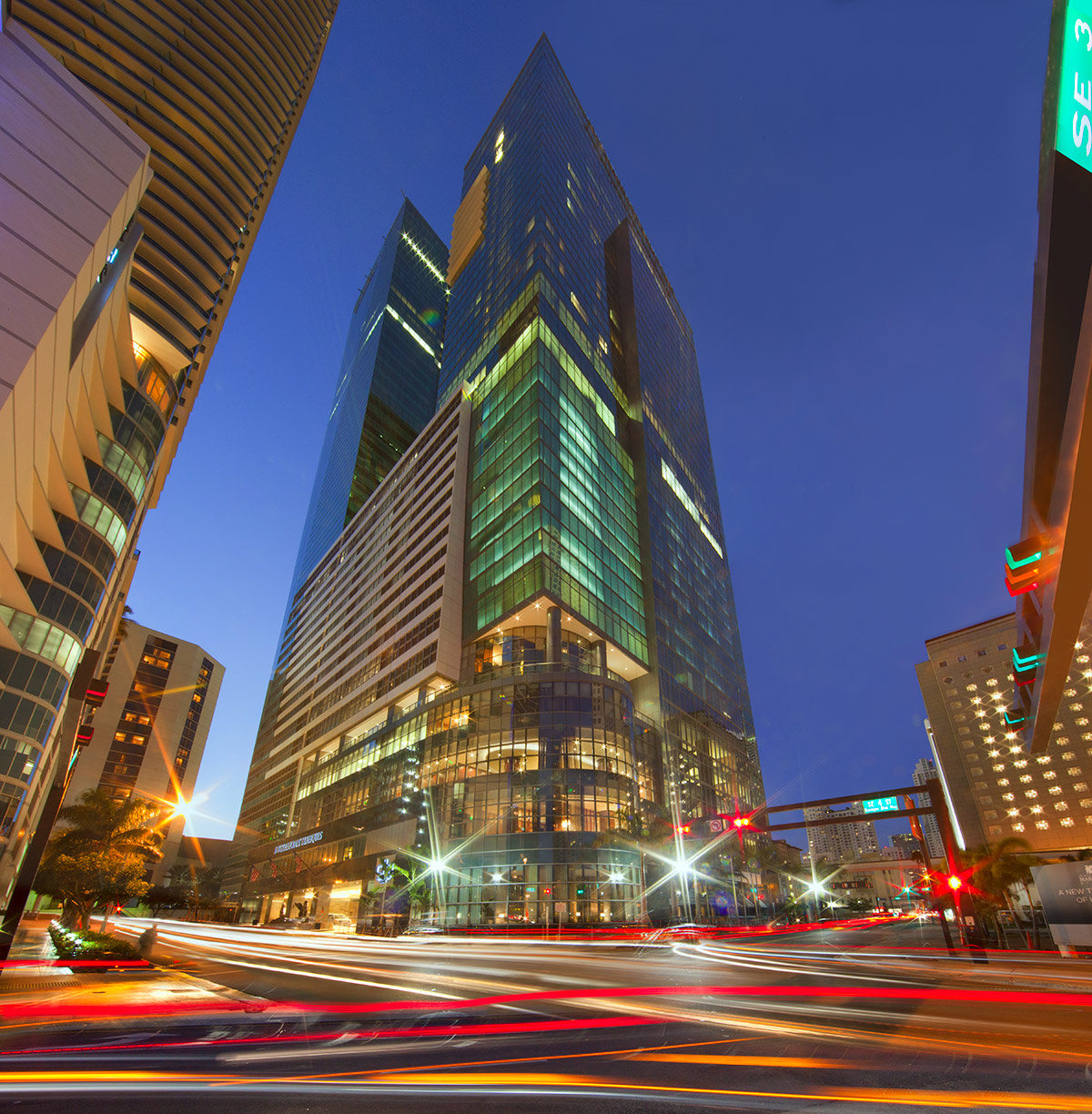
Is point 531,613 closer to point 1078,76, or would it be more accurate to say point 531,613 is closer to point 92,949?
point 92,949

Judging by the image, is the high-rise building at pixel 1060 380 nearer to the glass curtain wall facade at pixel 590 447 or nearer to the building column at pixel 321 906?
the glass curtain wall facade at pixel 590 447

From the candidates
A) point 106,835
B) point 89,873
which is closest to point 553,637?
point 106,835

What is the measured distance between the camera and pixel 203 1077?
840cm

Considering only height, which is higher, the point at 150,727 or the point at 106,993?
the point at 150,727

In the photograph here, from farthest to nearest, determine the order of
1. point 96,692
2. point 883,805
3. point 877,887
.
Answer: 1. point 877,887
2. point 883,805
3. point 96,692

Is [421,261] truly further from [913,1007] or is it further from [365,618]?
[913,1007]

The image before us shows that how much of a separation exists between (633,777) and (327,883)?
42.7 m

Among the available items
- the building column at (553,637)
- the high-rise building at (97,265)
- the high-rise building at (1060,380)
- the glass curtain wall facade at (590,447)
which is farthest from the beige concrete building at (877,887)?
the high-rise building at (97,265)

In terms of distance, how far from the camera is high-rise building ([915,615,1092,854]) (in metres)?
109

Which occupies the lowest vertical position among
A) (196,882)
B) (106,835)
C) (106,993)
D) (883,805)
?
(106,993)

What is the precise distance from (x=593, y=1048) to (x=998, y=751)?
147367 millimetres

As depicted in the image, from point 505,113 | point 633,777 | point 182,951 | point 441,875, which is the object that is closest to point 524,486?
point 633,777

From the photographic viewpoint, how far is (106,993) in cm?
1617

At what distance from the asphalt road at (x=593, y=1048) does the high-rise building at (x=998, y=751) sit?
105 metres
